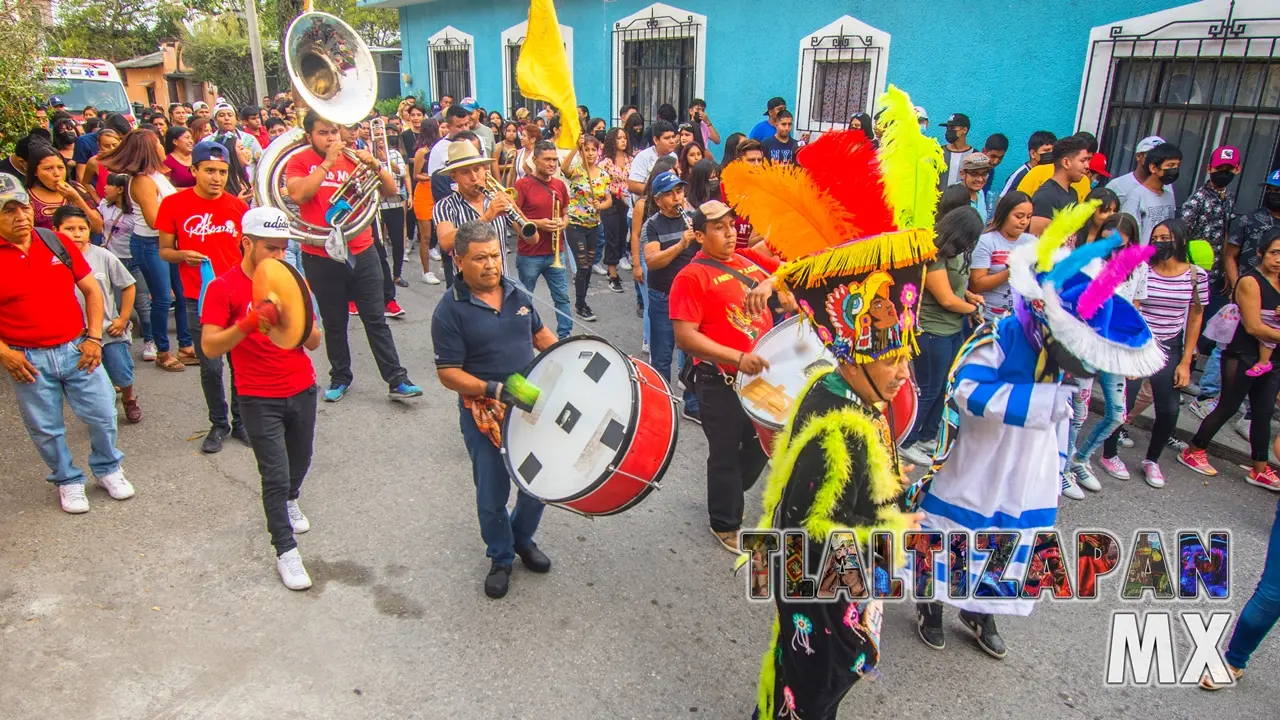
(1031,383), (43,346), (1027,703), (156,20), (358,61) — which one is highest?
(156,20)

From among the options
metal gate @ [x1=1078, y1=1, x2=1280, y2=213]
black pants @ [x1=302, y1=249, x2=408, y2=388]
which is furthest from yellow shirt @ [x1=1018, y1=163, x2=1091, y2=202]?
black pants @ [x1=302, y1=249, x2=408, y2=388]

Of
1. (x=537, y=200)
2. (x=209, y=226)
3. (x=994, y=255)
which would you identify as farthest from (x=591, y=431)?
(x=537, y=200)

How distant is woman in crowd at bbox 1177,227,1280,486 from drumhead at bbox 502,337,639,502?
13.0 feet

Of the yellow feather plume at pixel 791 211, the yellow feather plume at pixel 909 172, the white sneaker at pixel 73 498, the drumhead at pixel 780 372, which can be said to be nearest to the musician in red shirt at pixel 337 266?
the white sneaker at pixel 73 498

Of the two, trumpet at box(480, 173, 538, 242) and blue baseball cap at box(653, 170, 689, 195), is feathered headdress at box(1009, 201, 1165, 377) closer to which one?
blue baseball cap at box(653, 170, 689, 195)

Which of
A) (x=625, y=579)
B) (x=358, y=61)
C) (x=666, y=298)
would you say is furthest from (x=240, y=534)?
(x=358, y=61)

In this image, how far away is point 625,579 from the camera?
3939 mm

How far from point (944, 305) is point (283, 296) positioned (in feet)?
12.2

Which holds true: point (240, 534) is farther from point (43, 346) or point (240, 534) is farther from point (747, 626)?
point (747, 626)

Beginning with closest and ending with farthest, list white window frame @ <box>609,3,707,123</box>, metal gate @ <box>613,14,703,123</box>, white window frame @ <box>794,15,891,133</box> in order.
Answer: white window frame @ <box>794,15,891,133</box>
white window frame @ <box>609,3,707,123</box>
metal gate @ <box>613,14,703,123</box>

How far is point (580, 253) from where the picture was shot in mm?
7949

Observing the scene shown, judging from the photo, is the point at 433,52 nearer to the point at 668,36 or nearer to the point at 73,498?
the point at 668,36

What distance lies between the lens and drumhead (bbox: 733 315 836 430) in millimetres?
3674

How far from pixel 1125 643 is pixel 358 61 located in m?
A: 6.20
